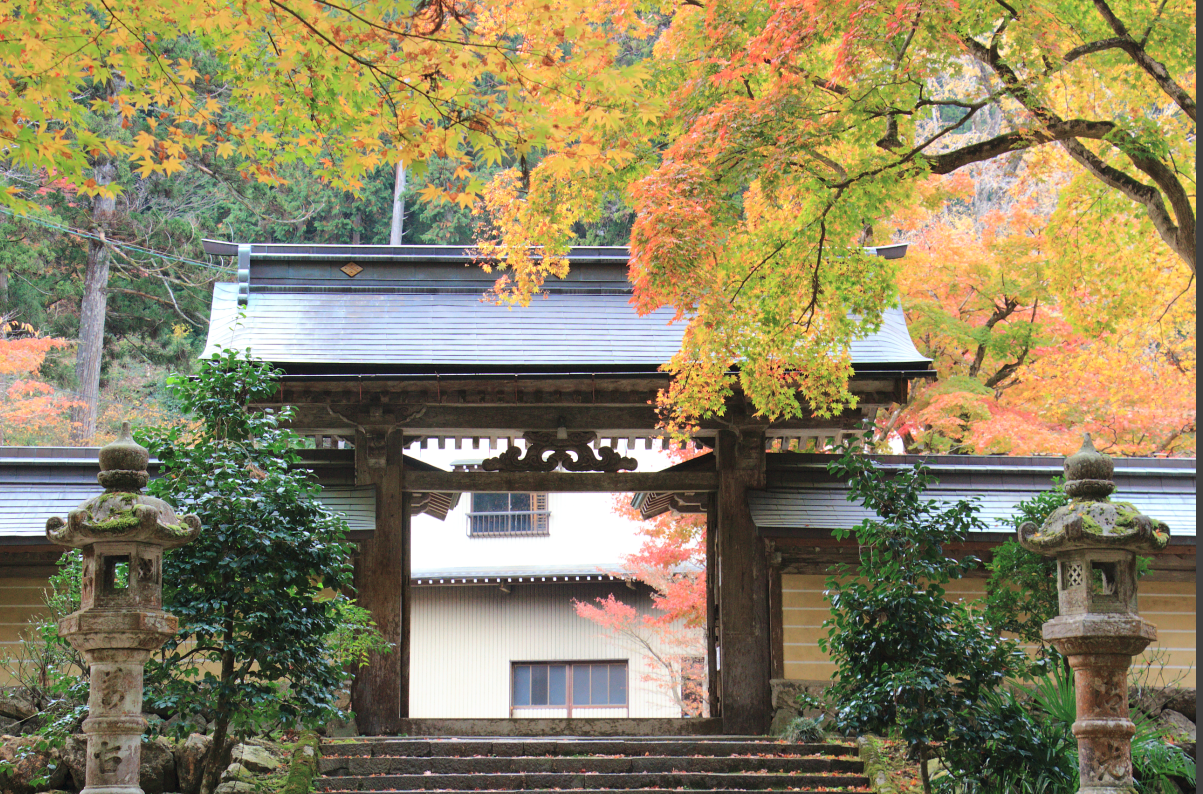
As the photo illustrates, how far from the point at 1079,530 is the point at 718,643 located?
5.66 metres

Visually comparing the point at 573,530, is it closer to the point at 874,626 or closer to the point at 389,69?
the point at 874,626

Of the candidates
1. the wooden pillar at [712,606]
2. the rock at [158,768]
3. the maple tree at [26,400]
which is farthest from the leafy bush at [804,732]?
the maple tree at [26,400]

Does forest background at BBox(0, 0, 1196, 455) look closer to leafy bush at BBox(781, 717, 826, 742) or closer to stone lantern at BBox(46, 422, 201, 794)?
stone lantern at BBox(46, 422, 201, 794)

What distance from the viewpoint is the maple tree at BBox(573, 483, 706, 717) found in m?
16.4

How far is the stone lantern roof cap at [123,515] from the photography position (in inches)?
227

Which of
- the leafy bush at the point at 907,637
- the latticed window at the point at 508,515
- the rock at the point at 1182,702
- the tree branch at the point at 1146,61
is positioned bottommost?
the rock at the point at 1182,702

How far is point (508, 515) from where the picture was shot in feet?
69.2

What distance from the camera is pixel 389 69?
181 inches

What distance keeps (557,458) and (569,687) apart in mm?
9422

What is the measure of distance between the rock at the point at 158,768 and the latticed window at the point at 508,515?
13039 mm

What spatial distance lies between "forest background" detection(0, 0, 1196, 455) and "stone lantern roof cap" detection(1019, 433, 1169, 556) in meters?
2.15

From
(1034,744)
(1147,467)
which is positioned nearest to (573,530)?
(1147,467)

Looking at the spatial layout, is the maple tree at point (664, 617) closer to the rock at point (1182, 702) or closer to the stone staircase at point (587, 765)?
the stone staircase at point (587, 765)

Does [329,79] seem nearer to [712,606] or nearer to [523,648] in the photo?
[712,606]
